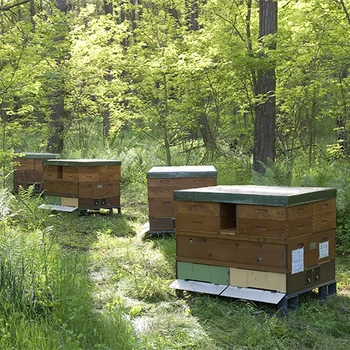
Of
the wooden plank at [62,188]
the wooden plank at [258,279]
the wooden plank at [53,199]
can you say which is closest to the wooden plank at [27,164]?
the wooden plank at [62,188]

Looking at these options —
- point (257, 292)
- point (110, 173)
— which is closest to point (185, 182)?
point (110, 173)

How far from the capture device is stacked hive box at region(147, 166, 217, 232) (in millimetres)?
8883

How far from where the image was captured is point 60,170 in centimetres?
1148

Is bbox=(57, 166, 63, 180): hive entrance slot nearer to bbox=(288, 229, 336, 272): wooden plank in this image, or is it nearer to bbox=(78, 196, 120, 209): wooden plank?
bbox=(78, 196, 120, 209): wooden plank

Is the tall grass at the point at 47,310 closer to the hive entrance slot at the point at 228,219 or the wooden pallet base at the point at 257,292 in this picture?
the wooden pallet base at the point at 257,292

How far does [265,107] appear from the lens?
41.4 feet

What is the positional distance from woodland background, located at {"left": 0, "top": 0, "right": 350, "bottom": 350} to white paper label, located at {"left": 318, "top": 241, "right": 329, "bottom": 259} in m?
0.48

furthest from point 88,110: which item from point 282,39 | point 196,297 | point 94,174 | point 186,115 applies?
point 196,297

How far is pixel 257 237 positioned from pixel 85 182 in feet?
19.8

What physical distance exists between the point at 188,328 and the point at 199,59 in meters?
9.46

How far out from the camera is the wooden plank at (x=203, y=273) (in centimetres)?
583

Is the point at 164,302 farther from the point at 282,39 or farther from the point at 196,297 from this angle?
the point at 282,39

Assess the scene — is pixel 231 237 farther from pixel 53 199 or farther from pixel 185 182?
pixel 53 199

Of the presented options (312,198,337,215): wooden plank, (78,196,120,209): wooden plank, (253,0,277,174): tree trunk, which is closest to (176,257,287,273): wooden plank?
(312,198,337,215): wooden plank
